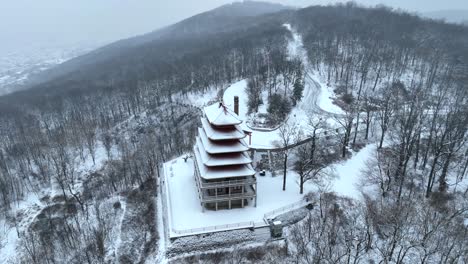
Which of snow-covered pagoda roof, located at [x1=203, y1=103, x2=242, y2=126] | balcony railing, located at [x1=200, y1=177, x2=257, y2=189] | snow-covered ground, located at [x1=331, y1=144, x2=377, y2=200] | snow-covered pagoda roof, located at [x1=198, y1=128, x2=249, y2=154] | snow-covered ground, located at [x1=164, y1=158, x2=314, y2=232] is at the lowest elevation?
snow-covered ground, located at [x1=164, y1=158, x2=314, y2=232]

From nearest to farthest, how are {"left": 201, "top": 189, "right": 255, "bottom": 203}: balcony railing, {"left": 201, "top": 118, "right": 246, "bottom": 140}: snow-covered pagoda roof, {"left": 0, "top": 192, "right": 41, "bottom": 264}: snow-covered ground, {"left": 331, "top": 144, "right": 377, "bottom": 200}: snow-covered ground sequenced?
{"left": 201, "top": 118, "right": 246, "bottom": 140}: snow-covered pagoda roof
{"left": 201, "top": 189, "right": 255, "bottom": 203}: balcony railing
{"left": 331, "top": 144, "right": 377, "bottom": 200}: snow-covered ground
{"left": 0, "top": 192, "right": 41, "bottom": 264}: snow-covered ground

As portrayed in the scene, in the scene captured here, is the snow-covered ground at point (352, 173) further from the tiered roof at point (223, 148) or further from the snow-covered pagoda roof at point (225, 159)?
the snow-covered pagoda roof at point (225, 159)

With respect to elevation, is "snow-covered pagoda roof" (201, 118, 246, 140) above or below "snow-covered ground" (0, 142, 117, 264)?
above

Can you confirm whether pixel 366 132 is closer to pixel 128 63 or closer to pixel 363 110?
pixel 363 110

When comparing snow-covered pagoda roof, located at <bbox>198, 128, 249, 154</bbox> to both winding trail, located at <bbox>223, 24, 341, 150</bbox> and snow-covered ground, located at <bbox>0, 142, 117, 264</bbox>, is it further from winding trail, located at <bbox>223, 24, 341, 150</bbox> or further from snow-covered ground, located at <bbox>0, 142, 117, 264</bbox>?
snow-covered ground, located at <bbox>0, 142, 117, 264</bbox>

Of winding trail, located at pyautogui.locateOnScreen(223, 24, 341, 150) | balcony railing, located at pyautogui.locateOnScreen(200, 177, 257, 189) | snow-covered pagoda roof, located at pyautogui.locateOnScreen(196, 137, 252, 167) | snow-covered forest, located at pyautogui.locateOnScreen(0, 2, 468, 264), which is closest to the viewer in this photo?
snow-covered forest, located at pyautogui.locateOnScreen(0, 2, 468, 264)

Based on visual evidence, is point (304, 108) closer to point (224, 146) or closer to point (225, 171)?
point (224, 146)

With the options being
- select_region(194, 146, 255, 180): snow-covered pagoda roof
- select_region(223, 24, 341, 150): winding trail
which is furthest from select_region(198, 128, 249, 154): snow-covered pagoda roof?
select_region(223, 24, 341, 150): winding trail

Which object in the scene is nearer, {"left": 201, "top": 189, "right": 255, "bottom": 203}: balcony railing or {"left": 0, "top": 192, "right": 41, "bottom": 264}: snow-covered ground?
{"left": 201, "top": 189, "right": 255, "bottom": 203}: balcony railing
